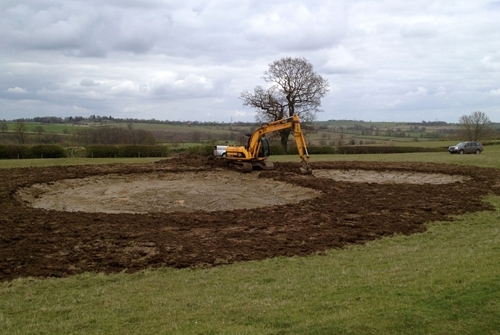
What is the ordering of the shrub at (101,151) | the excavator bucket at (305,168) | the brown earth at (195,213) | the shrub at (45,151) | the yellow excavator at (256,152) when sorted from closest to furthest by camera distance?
the brown earth at (195,213) < the excavator bucket at (305,168) < the yellow excavator at (256,152) < the shrub at (45,151) < the shrub at (101,151)

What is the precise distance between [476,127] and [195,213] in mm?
67260

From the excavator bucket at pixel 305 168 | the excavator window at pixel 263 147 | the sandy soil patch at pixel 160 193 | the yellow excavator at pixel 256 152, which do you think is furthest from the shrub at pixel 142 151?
the excavator bucket at pixel 305 168

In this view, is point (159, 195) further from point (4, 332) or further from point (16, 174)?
point (4, 332)

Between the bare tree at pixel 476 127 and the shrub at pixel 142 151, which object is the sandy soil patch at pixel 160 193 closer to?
the shrub at pixel 142 151

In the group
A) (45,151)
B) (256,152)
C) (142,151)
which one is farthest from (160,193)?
(142,151)

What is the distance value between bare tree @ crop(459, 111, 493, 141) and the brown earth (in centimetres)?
4770

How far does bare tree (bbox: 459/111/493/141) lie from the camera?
235ft

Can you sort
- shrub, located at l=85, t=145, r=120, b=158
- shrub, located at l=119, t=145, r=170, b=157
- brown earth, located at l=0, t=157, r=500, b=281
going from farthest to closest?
shrub, located at l=119, t=145, r=170, b=157 < shrub, located at l=85, t=145, r=120, b=158 < brown earth, located at l=0, t=157, r=500, b=281

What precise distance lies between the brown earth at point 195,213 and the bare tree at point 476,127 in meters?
47.7

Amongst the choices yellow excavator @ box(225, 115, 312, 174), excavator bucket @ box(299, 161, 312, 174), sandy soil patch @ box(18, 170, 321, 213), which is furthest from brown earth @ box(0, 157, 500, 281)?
excavator bucket @ box(299, 161, 312, 174)

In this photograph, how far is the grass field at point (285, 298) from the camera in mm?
5965

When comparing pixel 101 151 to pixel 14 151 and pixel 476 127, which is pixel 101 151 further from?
pixel 476 127

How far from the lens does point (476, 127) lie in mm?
71938

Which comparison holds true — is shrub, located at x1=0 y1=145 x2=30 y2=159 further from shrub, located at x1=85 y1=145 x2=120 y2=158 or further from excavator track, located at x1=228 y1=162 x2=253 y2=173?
excavator track, located at x1=228 y1=162 x2=253 y2=173
